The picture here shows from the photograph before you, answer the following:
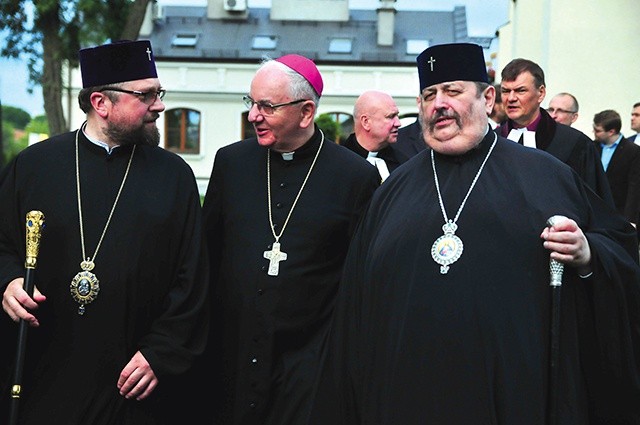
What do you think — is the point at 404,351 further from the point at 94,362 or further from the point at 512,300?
the point at 94,362

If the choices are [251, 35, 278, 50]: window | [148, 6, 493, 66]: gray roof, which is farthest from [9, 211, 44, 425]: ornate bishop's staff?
[251, 35, 278, 50]: window

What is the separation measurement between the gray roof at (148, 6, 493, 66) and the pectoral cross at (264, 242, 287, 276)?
3836cm

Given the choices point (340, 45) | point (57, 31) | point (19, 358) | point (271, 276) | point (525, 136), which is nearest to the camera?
point (19, 358)

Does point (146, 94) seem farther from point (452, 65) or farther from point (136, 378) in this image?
point (452, 65)

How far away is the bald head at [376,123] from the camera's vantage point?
7.31 metres

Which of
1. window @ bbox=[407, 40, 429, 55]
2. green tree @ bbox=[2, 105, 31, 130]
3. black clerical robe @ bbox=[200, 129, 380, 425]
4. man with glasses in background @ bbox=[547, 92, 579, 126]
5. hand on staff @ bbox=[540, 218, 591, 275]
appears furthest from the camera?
window @ bbox=[407, 40, 429, 55]

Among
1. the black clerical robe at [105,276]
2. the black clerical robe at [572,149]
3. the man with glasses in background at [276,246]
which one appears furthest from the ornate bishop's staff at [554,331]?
the black clerical robe at [572,149]

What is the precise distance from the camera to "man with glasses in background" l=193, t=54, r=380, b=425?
16.0ft

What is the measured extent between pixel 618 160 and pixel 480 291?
26.8 ft

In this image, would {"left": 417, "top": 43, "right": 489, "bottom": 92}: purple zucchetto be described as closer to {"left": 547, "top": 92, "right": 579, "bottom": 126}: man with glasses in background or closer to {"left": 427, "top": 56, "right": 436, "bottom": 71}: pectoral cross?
{"left": 427, "top": 56, "right": 436, "bottom": 71}: pectoral cross

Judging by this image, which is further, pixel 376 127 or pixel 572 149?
pixel 376 127

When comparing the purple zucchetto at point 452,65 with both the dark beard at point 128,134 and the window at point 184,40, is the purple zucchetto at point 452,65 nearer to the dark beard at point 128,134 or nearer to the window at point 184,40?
the dark beard at point 128,134

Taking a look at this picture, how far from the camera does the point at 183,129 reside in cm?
4350

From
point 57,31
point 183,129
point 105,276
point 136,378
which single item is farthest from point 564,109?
point 183,129
